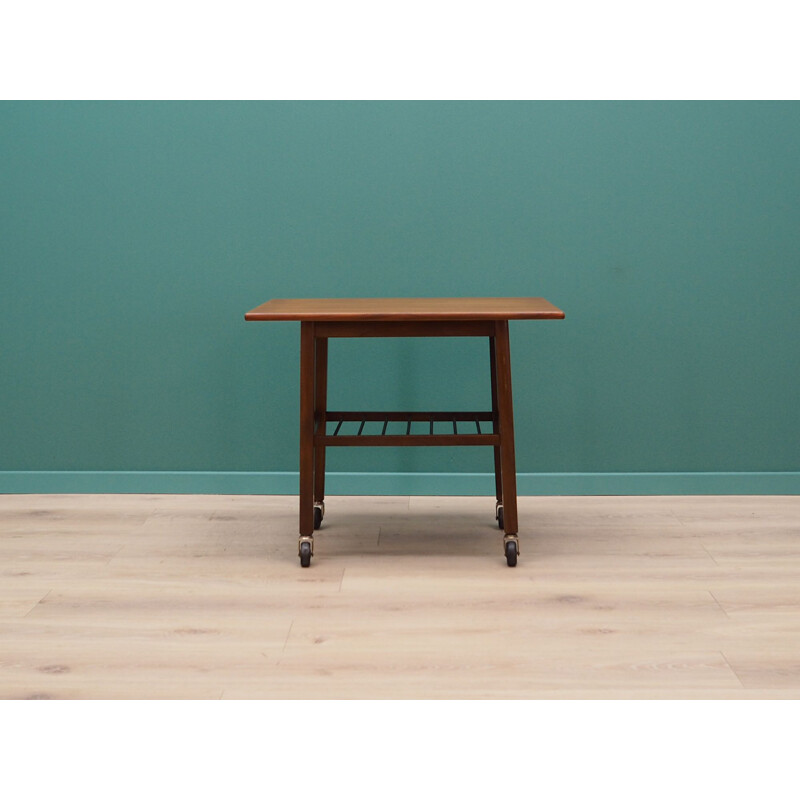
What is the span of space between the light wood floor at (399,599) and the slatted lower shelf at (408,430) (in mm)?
286

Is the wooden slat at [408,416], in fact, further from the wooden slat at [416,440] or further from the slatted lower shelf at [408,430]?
the wooden slat at [416,440]

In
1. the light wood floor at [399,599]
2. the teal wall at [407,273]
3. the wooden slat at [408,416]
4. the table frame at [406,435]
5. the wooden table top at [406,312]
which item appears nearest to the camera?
the light wood floor at [399,599]

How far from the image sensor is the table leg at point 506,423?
258 centimetres

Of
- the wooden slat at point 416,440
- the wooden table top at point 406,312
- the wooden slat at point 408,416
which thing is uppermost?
the wooden table top at point 406,312

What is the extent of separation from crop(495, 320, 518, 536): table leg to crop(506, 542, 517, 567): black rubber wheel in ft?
0.10

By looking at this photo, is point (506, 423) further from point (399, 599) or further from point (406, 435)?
point (399, 599)

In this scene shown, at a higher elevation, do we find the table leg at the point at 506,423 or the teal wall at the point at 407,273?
the teal wall at the point at 407,273

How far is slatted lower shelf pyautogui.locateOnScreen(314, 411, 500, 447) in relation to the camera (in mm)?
2594

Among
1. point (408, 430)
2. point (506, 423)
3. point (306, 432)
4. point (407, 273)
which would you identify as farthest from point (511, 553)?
point (407, 273)

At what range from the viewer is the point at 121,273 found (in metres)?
3.35

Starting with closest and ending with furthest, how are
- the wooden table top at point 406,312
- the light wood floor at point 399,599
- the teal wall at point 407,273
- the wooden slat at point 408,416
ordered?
the light wood floor at point 399,599 → the wooden table top at point 406,312 → the wooden slat at point 408,416 → the teal wall at point 407,273

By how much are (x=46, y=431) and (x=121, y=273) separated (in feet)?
2.15

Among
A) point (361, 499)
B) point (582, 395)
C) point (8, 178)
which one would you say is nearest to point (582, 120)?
point (582, 395)

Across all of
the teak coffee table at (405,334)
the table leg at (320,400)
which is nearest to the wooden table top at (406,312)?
the teak coffee table at (405,334)
